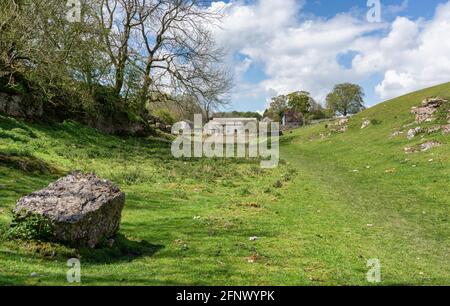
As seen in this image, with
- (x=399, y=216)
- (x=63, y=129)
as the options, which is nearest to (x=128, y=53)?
(x=63, y=129)

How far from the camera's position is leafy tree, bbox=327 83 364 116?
133 metres

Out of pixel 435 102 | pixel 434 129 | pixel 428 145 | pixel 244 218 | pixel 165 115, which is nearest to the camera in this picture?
pixel 244 218

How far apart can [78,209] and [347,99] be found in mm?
132330

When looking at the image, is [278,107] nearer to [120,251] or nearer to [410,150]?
[410,150]

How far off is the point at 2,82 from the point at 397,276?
31168 millimetres

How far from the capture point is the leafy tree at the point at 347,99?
13325 cm

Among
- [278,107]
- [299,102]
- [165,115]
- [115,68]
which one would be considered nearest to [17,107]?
[115,68]

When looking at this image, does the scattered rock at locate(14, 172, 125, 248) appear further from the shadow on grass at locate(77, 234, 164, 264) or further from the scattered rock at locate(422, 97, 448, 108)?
the scattered rock at locate(422, 97, 448, 108)

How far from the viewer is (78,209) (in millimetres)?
9891

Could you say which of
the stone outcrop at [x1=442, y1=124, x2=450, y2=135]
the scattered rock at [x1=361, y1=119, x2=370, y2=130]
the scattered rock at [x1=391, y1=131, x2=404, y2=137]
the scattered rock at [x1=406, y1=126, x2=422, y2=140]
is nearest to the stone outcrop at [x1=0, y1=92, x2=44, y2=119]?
the scattered rock at [x1=406, y1=126, x2=422, y2=140]

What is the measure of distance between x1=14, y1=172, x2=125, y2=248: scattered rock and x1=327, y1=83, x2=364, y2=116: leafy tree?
129746mm

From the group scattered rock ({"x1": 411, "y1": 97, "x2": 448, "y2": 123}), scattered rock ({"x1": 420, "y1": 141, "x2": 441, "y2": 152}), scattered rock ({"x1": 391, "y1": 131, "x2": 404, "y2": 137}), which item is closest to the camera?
scattered rock ({"x1": 420, "y1": 141, "x2": 441, "y2": 152})

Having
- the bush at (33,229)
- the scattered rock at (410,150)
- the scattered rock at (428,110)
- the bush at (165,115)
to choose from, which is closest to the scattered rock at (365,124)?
the scattered rock at (428,110)
